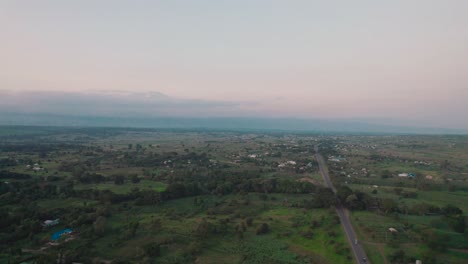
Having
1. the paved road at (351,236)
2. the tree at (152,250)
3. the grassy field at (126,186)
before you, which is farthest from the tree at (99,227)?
the paved road at (351,236)

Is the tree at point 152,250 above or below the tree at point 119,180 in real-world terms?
below

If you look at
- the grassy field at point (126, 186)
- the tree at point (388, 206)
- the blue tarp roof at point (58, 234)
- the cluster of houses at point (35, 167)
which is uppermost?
the tree at point (388, 206)

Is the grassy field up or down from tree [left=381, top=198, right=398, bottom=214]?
down

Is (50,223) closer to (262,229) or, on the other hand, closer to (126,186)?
(126,186)

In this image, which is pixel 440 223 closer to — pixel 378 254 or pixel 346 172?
pixel 378 254

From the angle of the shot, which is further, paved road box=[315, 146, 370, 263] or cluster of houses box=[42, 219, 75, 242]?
cluster of houses box=[42, 219, 75, 242]

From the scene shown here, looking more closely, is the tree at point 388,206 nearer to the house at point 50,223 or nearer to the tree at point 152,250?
the tree at point 152,250

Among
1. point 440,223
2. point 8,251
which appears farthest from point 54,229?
point 440,223

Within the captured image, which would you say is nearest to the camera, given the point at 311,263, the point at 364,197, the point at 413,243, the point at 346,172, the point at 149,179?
the point at 311,263

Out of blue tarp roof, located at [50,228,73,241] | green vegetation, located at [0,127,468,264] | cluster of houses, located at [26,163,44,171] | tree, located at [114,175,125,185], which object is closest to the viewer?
green vegetation, located at [0,127,468,264]

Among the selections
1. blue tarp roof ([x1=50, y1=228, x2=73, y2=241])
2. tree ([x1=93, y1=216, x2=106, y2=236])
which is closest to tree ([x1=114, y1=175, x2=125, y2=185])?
blue tarp roof ([x1=50, y1=228, x2=73, y2=241])

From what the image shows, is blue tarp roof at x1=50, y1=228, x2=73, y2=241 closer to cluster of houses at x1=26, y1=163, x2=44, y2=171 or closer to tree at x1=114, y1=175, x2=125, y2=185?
tree at x1=114, y1=175, x2=125, y2=185
